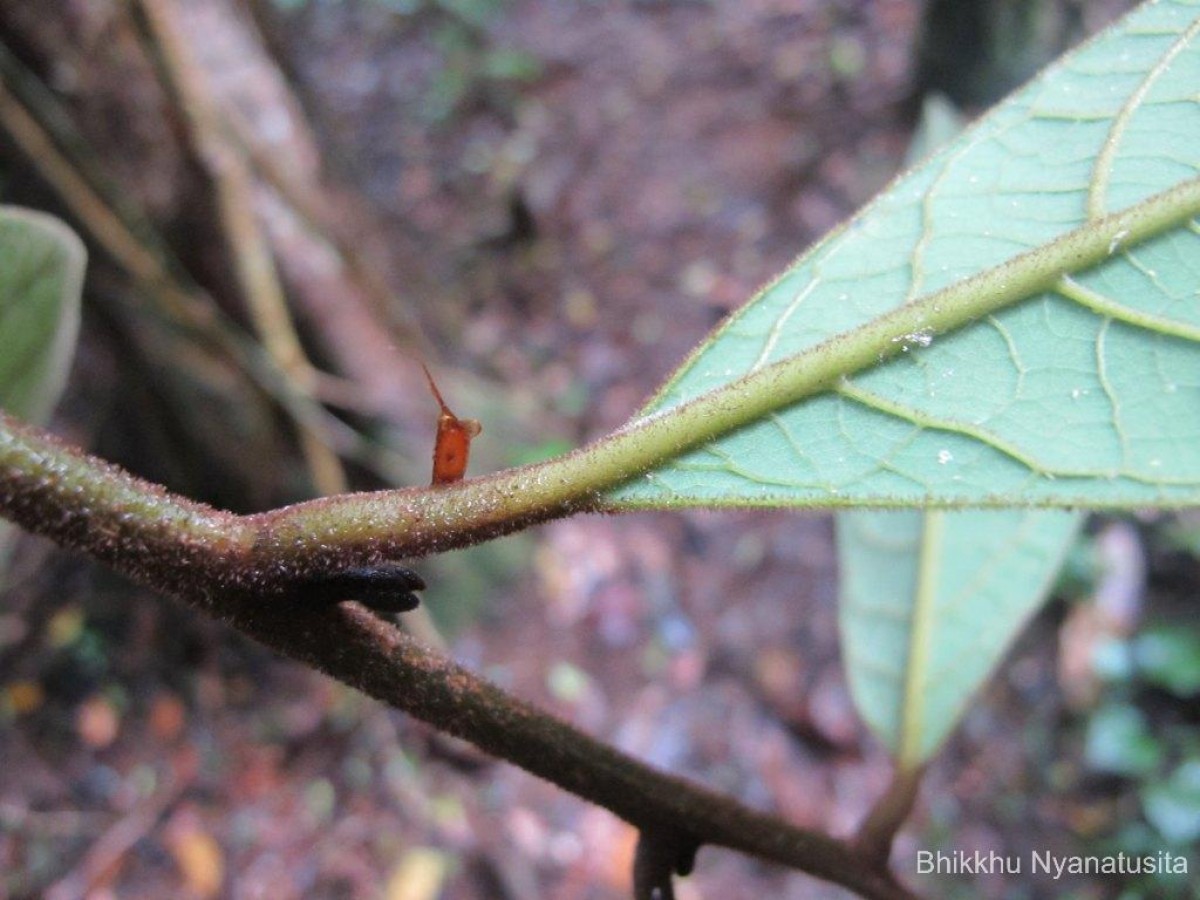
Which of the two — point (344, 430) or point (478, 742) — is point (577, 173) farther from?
point (478, 742)

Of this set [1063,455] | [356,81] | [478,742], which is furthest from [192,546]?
[356,81]

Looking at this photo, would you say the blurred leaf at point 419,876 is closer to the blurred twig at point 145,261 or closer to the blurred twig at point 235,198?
the blurred twig at point 145,261

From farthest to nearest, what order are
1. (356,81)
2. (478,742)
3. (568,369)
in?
(356,81) → (568,369) → (478,742)

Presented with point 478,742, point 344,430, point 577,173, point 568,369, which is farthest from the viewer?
point 577,173

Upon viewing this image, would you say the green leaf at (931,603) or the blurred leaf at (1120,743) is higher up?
the green leaf at (931,603)

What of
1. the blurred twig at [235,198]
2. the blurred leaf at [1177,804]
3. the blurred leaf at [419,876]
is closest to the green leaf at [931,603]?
the blurred leaf at [419,876]

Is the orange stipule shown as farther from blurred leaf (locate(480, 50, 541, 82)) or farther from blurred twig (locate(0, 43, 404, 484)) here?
blurred leaf (locate(480, 50, 541, 82))

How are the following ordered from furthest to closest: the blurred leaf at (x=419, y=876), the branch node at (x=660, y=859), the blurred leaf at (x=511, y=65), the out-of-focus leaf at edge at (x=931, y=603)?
1. the blurred leaf at (x=511, y=65)
2. the blurred leaf at (x=419, y=876)
3. the out-of-focus leaf at edge at (x=931, y=603)
4. the branch node at (x=660, y=859)

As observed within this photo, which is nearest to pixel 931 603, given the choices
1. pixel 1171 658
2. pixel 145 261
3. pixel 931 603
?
pixel 931 603
